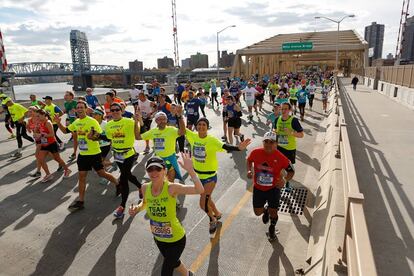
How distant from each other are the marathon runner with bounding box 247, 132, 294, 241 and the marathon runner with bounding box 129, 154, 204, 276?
1.69m

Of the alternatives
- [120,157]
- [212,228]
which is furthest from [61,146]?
[212,228]

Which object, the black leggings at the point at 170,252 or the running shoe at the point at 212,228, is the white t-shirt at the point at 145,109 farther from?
the black leggings at the point at 170,252

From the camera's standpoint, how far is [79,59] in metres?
162

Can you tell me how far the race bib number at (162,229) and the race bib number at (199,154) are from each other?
178 centimetres

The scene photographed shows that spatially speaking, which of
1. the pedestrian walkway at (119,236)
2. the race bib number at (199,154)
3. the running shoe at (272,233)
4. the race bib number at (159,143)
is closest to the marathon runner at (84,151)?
the pedestrian walkway at (119,236)

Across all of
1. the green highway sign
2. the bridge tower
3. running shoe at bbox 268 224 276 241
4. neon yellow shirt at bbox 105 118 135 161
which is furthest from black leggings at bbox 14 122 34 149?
the bridge tower

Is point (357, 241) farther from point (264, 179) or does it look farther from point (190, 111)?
point (190, 111)

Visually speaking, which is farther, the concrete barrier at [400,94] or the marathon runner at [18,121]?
the concrete barrier at [400,94]

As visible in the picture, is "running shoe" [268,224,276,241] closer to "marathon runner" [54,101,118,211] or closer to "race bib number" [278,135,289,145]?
"race bib number" [278,135,289,145]

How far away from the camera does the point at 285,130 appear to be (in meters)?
6.67

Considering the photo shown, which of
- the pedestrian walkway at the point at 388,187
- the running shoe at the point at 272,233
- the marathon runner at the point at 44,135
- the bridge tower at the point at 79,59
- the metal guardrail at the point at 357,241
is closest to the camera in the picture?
the metal guardrail at the point at 357,241

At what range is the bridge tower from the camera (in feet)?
434

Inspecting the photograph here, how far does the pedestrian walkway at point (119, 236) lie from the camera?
448 centimetres

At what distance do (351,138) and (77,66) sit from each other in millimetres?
153851
